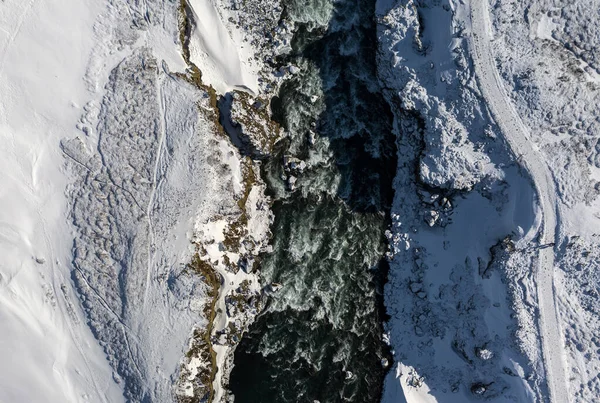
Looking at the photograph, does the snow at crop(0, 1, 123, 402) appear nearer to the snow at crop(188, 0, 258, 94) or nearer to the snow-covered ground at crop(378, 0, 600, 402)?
the snow at crop(188, 0, 258, 94)

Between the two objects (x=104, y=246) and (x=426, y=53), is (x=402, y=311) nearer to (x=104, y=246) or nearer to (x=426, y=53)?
(x=426, y=53)

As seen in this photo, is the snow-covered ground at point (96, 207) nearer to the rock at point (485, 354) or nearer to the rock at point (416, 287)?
the rock at point (416, 287)

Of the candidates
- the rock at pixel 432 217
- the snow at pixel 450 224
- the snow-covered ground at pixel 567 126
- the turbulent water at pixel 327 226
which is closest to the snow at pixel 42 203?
the turbulent water at pixel 327 226

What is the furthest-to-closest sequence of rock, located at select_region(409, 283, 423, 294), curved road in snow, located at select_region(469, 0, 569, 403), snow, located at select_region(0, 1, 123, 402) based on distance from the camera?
rock, located at select_region(409, 283, 423, 294) < snow, located at select_region(0, 1, 123, 402) < curved road in snow, located at select_region(469, 0, 569, 403)

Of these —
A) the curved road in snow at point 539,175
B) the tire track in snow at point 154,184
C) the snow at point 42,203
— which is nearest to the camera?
the curved road in snow at point 539,175

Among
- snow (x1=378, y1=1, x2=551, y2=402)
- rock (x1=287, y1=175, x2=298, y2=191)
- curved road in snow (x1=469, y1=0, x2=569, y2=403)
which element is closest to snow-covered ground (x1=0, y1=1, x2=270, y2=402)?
rock (x1=287, y1=175, x2=298, y2=191)


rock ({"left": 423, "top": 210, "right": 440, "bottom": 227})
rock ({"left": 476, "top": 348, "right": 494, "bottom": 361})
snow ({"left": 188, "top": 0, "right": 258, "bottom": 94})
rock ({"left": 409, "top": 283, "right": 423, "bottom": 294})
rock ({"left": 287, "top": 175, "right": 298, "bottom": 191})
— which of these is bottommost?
rock ({"left": 476, "top": 348, "right": 494, "bottom": 361})

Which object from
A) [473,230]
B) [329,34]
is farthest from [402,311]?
[329,34]
